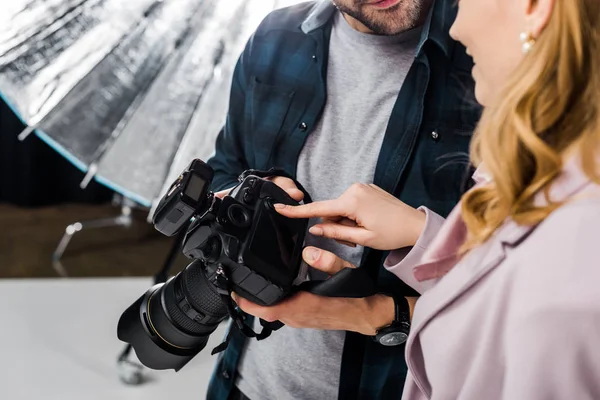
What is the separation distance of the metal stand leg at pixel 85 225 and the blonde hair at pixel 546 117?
9.12 ft

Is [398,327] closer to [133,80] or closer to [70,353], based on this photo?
[133,80]

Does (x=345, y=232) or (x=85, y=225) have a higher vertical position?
(x=345, y=232)

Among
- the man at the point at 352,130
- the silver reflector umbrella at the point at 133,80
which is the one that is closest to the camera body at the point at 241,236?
the man at the point at 352,130

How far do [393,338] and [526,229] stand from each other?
357mm

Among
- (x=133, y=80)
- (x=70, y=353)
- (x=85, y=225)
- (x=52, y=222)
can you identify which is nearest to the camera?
(x=133, y=80)

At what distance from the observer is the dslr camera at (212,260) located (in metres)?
0.74

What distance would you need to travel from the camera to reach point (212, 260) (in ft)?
2.50

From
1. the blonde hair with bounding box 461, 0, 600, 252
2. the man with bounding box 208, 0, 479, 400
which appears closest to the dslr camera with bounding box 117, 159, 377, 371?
the man with bounding box 208, 0, 479, 400

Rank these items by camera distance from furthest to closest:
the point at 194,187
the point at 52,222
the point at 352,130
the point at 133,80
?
the point at 52,222 < the point at 133,80 < the point at 352,130 < the point at 194,187

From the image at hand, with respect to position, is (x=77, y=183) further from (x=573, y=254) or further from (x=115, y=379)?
(x=573, y=254)

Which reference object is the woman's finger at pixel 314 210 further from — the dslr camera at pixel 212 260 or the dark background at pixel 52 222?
the dark background at pixel 52 222

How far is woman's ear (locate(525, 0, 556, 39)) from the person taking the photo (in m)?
0.53

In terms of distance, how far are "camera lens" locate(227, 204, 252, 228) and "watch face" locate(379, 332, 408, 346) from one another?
0.22 m

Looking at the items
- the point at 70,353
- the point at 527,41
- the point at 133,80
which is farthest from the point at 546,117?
the point at 70,353
